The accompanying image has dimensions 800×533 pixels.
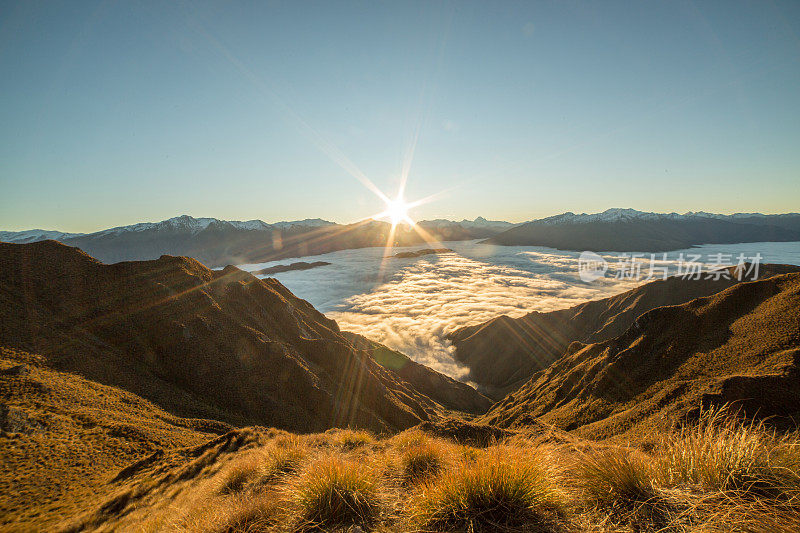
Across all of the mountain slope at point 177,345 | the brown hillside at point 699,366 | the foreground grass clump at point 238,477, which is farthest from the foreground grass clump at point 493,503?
the mountain slope at point 177,345

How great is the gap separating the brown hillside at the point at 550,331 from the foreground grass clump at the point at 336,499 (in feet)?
146

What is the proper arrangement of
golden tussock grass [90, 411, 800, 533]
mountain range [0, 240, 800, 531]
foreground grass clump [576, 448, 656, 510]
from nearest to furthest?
golden tussock grass [90, 411, 800, 533] → foreground grass clump [576, 448, 656, 510] → mountain range [0, 240, 800, 531]

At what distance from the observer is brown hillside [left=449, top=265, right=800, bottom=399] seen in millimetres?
42094

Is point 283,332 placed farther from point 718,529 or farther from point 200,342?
point 718,529

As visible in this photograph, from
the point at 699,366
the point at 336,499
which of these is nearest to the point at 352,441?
the point at 336,499

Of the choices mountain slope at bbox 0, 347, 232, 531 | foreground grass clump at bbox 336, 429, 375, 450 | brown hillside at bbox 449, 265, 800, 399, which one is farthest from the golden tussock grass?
brown hillside at bbox 449, 265, 800, 399

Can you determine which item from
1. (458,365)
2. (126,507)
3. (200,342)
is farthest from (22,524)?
(458,365)

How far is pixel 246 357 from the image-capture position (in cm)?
1945

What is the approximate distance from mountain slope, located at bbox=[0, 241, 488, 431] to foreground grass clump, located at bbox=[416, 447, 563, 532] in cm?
1644

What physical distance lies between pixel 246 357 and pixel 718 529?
21559 millimetres

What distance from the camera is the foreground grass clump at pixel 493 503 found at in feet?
10.5

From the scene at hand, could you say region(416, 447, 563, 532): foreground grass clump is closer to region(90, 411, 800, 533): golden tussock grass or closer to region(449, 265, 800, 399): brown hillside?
region(90, 411, 800, 533): golden tussock grass

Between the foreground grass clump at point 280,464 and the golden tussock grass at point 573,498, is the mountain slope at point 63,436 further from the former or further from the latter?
the golden tussock grass at point 573,498

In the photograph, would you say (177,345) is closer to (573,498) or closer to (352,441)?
(352,441)
